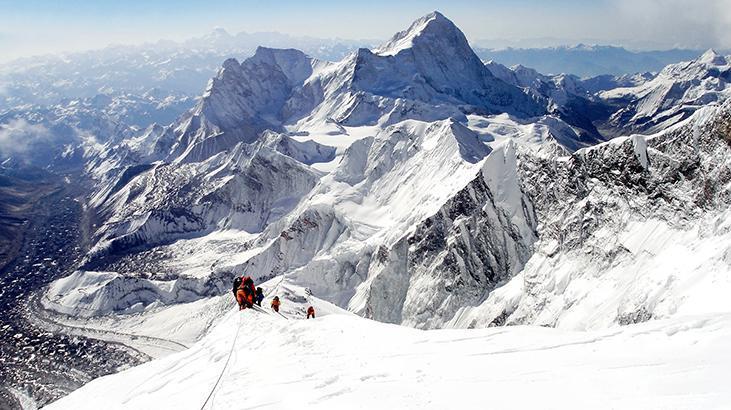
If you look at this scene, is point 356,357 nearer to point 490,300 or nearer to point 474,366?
point 474,366

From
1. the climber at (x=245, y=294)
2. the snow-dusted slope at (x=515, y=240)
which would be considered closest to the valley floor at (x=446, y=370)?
the climber at (x=245, y=294)

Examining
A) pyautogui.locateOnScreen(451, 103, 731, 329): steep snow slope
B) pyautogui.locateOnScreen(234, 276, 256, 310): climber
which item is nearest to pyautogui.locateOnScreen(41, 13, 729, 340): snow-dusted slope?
pyautogui.locateOnScreen(451, 103, 731, 329): steep snow slope

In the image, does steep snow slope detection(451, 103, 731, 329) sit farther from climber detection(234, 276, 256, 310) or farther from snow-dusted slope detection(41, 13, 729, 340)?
climber detection(234, 276, 256, 310)

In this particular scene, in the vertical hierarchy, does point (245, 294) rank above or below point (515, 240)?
above

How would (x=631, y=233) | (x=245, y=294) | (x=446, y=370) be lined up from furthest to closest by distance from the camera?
1. (x=631, y=233)
2. (x=245, y=294)
3. (x=446, y=370)

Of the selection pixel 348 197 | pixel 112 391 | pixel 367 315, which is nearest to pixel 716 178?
pixel 112 391

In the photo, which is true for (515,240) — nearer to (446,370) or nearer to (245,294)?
(245,294)

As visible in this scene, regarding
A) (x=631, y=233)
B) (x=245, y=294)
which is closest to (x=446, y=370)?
(x=245, y=294)

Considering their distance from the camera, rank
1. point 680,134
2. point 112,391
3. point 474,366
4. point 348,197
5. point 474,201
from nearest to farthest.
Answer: point 474,366, point 112,391, point 680,134, point 474,201, point 348,197
